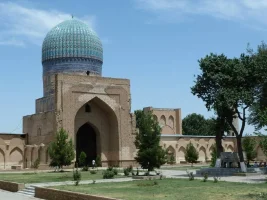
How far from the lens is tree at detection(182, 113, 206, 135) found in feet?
202

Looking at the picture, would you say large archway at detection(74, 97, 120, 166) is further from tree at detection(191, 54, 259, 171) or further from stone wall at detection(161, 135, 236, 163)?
tree at detection(191, 54, 259, 171)

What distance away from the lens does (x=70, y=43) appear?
39625mm

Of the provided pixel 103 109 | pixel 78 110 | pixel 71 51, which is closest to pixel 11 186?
pixel 78 110

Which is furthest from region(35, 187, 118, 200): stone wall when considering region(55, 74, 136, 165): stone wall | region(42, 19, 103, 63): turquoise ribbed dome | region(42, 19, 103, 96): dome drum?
region(42, 19, 103, 63): turquoise ribbed dome

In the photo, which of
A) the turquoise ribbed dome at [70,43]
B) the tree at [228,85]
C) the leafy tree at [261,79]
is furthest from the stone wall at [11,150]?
the leafy tree at [261,79]

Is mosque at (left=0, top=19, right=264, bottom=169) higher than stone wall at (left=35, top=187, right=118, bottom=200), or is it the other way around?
mosque at (left=0, top=19, right=264, bottom=169)

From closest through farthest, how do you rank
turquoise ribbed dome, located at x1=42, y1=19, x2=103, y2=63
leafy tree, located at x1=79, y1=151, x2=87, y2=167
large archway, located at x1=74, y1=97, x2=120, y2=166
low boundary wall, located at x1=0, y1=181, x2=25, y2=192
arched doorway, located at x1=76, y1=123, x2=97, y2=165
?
low boundary wall, located at x1=0, y1=181, x2=25, y2=192 < leafy tree, located at x1=79, y1=151, x2=87, y2=167 < large archway, located at x1=74, y1=97, x2=120, y2=166 < arched doorway, located at x1=76, y1=123, x2=97, y2=165 < turquoise ribbed dome, located at x1=42, y1=19, x2=103, y2=63

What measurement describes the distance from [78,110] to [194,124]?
31.8 m

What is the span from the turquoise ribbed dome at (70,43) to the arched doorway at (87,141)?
24.2ft

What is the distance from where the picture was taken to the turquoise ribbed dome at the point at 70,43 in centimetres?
3950

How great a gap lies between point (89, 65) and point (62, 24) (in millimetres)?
5642

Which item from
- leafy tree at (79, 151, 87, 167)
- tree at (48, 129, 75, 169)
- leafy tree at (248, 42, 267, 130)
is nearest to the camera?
leafy tree at (248, 42, 267, 130)

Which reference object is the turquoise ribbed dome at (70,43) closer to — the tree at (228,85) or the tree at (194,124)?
the tree at (228,85)

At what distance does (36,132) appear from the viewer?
3519cm
